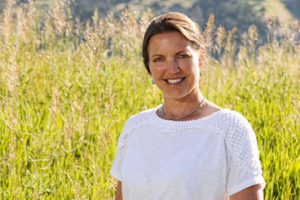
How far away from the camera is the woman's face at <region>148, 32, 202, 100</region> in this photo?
2.67 m

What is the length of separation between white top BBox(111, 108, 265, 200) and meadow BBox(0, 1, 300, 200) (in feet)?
2.69

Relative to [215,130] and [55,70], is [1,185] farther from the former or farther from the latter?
[55,70]

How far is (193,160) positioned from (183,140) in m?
0.12

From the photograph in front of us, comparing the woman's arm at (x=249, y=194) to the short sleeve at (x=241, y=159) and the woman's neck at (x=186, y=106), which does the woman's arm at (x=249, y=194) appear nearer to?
the short sleeve at (x=241, y=159)

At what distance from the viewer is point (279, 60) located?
19.7ft

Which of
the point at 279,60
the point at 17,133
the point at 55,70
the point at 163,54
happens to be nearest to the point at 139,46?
the point at 55,70

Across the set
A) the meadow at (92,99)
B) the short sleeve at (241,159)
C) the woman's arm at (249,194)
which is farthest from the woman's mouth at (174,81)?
the meadow at (92,99)

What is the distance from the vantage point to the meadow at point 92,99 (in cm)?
393

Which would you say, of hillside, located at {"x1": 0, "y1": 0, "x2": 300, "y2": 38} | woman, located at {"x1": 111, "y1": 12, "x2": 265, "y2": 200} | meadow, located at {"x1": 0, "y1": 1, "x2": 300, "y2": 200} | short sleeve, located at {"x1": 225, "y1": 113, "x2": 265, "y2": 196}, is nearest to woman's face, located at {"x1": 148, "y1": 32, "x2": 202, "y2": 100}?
woman, located at {"x1": 111, "y1": 12, "x2": 265, "y2": 200}

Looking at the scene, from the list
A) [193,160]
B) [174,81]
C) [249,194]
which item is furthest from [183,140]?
[249,194]

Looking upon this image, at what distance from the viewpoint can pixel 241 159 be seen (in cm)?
247

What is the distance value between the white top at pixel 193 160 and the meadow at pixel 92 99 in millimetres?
820

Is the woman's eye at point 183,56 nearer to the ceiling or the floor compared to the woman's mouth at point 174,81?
nearer to the ceiling

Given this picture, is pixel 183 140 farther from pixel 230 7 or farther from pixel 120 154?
pixel 230 7
